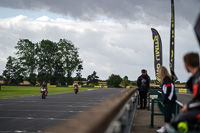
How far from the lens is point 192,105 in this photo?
136 inches

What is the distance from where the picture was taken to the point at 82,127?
189 cm

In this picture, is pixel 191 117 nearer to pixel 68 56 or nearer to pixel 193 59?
pixel 193 59

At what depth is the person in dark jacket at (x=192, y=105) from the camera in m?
3.35

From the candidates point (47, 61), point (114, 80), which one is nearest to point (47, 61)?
point (47, 61)

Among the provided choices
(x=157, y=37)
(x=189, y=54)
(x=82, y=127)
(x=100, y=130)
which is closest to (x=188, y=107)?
(x=189, y=54)

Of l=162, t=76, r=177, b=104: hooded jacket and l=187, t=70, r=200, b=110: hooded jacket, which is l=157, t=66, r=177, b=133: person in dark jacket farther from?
l=187, t=70, r=200, b=110: hooded jacket

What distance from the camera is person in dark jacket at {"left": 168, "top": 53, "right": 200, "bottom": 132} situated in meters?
3.35

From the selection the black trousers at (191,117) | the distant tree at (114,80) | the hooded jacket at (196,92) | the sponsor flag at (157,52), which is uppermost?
the distant tree at (114,80)

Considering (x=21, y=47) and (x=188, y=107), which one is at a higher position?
(x=21, y=47)

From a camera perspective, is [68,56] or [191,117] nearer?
[191,117]

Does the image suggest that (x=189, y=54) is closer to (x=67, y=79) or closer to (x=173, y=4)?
(x=173, y=4)

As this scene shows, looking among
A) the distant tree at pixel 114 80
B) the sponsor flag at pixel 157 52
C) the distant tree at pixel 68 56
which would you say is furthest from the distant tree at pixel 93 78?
the sponsor flag at pixel 157 52

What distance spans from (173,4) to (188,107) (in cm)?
1070

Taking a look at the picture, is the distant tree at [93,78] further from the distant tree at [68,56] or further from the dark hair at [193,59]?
the dark hair at [193,59]
